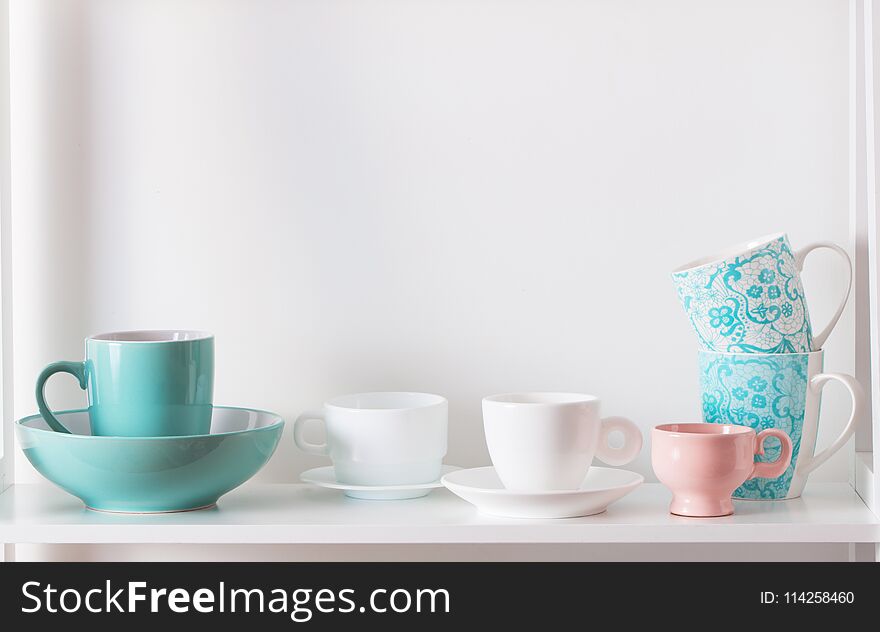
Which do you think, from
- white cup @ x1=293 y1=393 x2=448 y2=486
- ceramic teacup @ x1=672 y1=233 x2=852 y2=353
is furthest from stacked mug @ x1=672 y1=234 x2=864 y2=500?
white cup @ x1=293 y1=393 x2=448 y2=486

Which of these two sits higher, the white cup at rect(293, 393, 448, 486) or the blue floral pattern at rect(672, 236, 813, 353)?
the blue floral pattern at rect(672, 236, 813, 353)

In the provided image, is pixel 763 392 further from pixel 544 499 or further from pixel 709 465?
pixel 544 499

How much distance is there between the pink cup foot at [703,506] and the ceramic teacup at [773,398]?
7cm

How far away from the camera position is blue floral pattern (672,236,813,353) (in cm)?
76

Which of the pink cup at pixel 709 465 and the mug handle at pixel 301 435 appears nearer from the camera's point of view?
the pink cup at pixel 709 465

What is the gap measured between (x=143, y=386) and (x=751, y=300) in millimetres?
488

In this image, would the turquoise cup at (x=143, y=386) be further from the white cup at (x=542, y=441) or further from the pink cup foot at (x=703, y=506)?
the pink cup foot at (x=703, y=506)

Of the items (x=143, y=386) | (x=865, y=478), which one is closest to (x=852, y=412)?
(x=865, y=478)

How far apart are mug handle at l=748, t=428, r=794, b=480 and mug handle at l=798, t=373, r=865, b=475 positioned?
6 centimetres

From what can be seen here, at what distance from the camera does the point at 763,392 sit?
778 millimetres

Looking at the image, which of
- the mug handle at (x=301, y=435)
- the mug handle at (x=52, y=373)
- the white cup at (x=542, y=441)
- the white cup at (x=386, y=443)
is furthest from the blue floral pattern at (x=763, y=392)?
the mug handle at (x=52, y=373)

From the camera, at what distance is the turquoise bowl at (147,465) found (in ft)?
2.41

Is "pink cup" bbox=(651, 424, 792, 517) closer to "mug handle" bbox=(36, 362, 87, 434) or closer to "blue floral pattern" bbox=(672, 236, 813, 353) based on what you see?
"blue floral pattern" bbox=(672, 236, 813, 353)

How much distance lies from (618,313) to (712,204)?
136 mm
